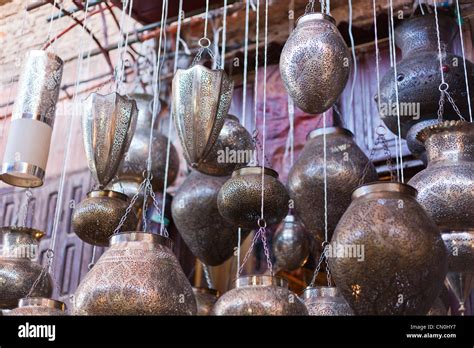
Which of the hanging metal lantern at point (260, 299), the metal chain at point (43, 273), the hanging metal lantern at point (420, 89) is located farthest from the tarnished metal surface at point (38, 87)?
the hanging metal lantern at point (420, 89)

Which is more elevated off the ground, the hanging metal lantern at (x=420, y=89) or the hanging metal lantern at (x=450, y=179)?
the hanging metal lantern at (x=420, y=89)

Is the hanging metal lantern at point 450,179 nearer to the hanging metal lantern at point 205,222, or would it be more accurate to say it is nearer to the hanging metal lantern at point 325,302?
the hanging metal lantern at point 325,302

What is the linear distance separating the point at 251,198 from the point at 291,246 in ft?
2.93

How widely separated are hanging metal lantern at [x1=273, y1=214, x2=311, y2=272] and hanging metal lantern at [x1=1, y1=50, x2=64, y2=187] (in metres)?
1.26

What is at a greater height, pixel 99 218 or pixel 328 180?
pixel 328 180

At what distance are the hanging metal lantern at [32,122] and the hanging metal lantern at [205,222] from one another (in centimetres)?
64

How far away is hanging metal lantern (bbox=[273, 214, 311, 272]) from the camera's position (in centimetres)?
329

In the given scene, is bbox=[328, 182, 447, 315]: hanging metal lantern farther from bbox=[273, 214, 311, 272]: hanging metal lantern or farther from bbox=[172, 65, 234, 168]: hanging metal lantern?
bbox=[273, 214, 311, 272]: hanging metal lantern

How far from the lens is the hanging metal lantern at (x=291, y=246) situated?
3.29 m

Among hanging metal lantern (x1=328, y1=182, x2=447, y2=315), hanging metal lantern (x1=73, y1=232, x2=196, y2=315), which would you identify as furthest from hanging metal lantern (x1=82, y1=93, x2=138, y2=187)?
hanging metal lantern (x1=328, y1=182, x2=447, y2=315)

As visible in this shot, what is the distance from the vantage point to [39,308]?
225 cm

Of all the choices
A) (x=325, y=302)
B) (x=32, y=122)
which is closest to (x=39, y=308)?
(x=32, y=122)

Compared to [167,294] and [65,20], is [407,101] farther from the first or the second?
[65,20]

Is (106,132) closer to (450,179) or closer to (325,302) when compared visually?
(325,302)
